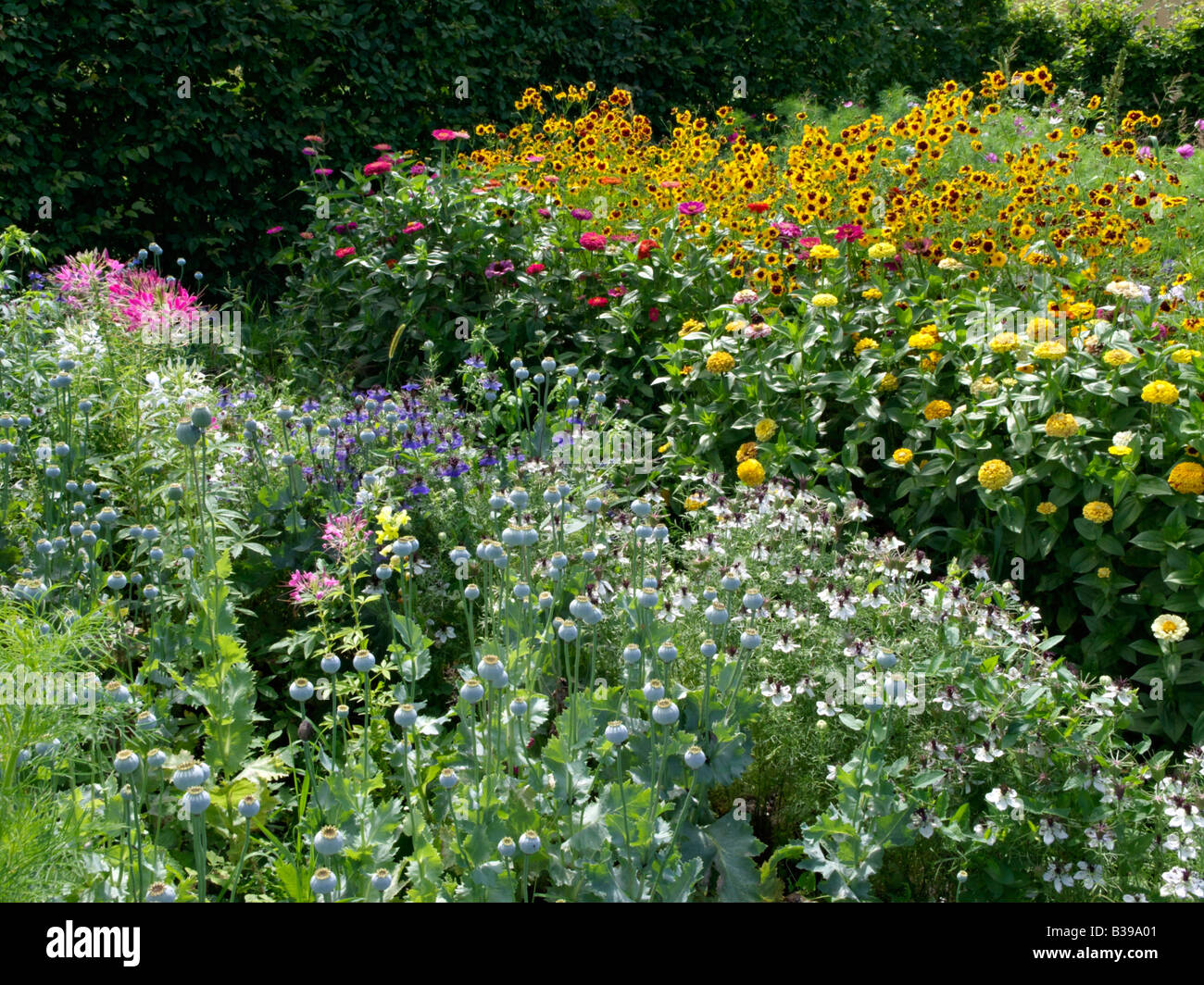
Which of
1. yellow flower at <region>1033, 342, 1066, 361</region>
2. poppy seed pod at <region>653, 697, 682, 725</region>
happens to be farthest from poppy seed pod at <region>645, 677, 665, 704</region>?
yellow flower at <region>1033, 342, 1066, 361</region>

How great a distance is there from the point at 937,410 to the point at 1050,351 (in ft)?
1.29

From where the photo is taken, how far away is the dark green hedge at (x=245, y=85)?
216 inches

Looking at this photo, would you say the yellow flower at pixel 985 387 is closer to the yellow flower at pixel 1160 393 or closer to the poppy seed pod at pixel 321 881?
the yellow flower at pixel 1160 393

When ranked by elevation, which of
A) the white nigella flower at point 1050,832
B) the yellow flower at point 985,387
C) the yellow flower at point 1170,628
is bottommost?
the white nigella flower at point 1050,832

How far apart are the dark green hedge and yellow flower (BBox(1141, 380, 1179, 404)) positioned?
4.93m

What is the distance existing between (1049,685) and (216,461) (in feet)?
8.16

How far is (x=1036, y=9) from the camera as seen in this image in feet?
36.6

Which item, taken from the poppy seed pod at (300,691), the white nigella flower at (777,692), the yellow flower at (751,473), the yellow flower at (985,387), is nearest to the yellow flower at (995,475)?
the yellow flower at (985,387)

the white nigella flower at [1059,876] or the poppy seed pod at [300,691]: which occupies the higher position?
the poppy seed pod at [300,691]

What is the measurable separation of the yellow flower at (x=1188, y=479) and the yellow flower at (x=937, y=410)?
712mm

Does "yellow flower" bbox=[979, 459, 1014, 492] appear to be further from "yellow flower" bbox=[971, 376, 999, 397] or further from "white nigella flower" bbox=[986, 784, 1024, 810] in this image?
"white nigella flower" bbox=[986, 784, 1024, 810]

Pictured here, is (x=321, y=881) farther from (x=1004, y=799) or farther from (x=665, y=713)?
(x=1004, y=799)

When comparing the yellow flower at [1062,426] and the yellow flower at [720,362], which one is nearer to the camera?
the yellow flower at [1062,426]
